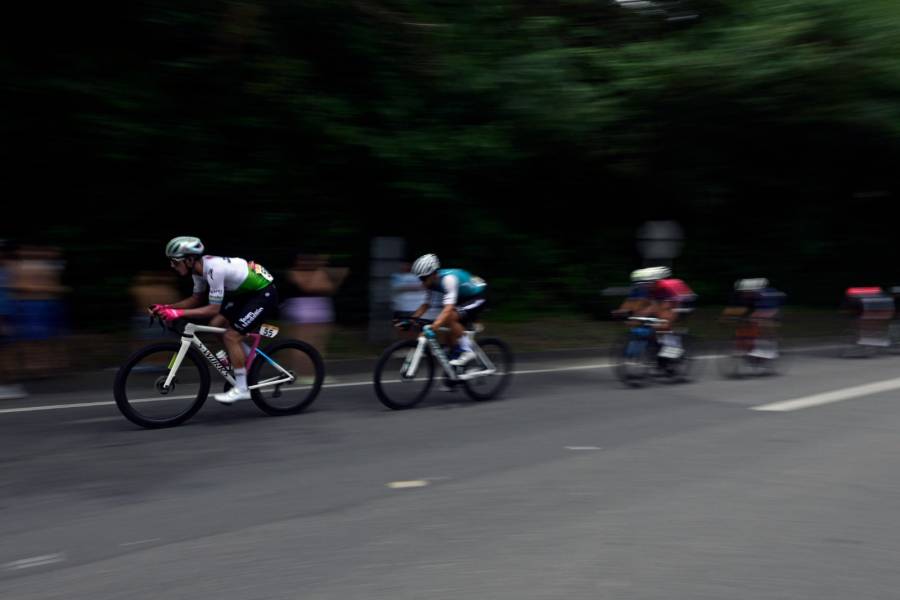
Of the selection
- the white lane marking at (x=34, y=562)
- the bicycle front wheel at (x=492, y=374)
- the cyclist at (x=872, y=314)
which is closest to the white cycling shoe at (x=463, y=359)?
the bicycle front wheel at (x=492, y=374)

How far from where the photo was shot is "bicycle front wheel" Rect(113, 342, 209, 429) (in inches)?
304

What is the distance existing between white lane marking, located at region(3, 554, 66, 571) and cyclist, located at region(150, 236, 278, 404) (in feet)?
11.1

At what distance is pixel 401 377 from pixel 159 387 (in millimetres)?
2308

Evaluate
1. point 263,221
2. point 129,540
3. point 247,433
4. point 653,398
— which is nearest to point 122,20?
point 263,221

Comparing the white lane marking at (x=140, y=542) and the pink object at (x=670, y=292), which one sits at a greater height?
the pink object at (x=670, y=292)

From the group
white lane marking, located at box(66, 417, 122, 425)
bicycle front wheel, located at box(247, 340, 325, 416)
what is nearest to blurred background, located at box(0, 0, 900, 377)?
white lane marking, located at box(66, 417, 122, 425)

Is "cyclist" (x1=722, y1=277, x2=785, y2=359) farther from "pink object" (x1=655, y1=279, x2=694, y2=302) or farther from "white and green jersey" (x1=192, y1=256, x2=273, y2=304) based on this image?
"white and green jersey" (x1=192, y1=256, x2=273, y2=304)

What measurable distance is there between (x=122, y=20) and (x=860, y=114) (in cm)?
1198

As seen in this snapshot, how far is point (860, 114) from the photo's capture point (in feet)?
51.7

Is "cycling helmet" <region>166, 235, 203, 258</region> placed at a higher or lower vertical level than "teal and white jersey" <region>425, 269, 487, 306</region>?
higher

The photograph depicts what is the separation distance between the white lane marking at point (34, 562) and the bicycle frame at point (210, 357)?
128 inches

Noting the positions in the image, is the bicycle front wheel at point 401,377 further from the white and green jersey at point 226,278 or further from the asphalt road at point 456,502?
the white and green jersey at point 226,278

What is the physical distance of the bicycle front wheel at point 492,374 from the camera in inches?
378

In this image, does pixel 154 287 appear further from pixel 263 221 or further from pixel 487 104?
pixel 487 104
